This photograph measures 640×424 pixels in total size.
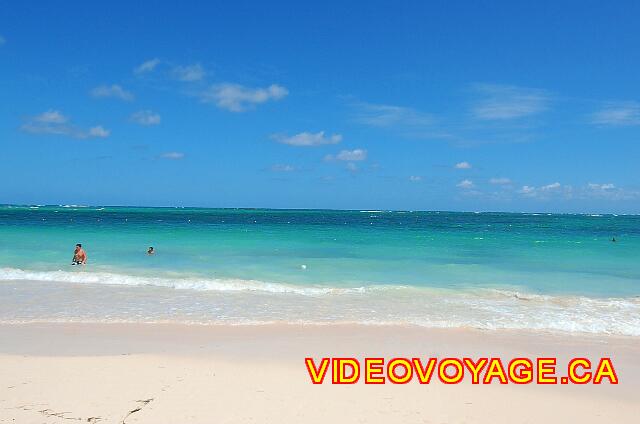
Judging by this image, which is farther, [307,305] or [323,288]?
[323,288]

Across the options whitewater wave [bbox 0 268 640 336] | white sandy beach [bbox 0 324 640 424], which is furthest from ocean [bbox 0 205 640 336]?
white sandy beach [bbox 0 324 640 424]

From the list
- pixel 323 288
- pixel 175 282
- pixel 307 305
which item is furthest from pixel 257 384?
pixel 175 282

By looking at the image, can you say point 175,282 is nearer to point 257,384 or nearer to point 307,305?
point 307,305

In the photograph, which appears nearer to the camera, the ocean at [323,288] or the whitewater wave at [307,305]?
the whitewater wave at [307,305]

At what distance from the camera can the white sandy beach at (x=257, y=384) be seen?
5484 millimetres

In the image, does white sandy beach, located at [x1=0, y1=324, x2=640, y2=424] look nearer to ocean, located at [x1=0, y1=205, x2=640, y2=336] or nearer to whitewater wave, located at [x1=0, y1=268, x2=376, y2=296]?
ocean, located at [x1=0, y1=205, x2=640, y2=336]

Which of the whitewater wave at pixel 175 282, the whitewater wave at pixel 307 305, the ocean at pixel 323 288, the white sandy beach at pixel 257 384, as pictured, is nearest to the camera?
the white sandy beach at pixel 257 384

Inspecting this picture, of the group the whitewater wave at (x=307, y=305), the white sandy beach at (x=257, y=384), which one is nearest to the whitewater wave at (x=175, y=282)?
the whitewater wave at (x=307, y=305)

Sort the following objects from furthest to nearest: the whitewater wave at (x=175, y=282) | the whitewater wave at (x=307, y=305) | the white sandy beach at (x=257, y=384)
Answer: the whitewater wave at (x=175, y=282) < the whitewater wave at (x=307, y=305) < the white sandy beach at (x=257, y=384)

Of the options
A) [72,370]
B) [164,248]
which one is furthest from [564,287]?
[164,248]

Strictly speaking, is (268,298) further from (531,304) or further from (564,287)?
(564,287)

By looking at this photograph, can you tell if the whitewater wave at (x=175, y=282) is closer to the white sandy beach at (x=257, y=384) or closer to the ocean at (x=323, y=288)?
the ocean at (x=323, y=288)

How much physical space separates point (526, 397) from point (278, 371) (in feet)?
11.9

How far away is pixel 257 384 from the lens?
638 cm
